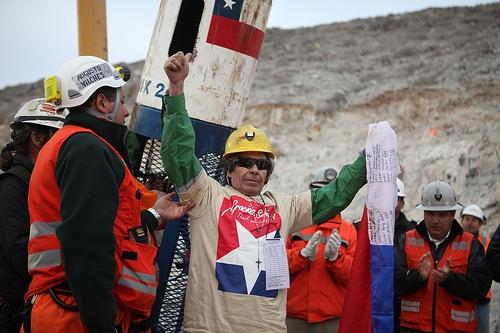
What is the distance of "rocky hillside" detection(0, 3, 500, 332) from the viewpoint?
16.6m

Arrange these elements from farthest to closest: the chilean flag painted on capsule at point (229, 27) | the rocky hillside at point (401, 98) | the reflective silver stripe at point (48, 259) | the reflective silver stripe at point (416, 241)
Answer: the rocky hillside at point (401, 98) < the reflective silver stripe at point (416, 241) < the chilean flag painted on capsule at point (229, 27) < the reflective silver stripe at point (48, 259)

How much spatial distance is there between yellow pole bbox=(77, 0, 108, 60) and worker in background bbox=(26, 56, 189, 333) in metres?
2.14

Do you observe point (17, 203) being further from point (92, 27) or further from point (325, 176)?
point (325, 176)

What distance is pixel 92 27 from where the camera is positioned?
21.2 feet

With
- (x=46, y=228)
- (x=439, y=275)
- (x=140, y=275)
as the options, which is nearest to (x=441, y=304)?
(x=439, y=275)

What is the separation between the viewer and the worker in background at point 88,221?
3.72 m

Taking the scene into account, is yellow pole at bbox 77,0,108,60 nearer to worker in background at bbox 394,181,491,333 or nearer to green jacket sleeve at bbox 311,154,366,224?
green jacket sleeve at bbox 311,154,366,224

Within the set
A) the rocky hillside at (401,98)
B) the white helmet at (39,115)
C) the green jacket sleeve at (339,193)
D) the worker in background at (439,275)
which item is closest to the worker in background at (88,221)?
the white helmet at (39,115)

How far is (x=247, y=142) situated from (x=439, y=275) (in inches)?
94.1

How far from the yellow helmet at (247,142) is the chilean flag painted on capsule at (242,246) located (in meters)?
0.37

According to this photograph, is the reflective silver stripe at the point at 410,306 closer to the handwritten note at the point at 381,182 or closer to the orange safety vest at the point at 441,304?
the orange safety vest at the point at 441,304

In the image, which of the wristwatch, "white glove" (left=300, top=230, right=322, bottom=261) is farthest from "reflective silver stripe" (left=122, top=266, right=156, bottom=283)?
"white glove" (left=300, top=230, right=322, bottom=261)

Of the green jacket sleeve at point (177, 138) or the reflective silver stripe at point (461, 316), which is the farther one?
the reflective silver stripe at point (461, 316)

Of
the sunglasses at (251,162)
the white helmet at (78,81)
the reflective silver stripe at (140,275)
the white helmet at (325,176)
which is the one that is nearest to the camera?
the reflective silver stripe at (140,275)
